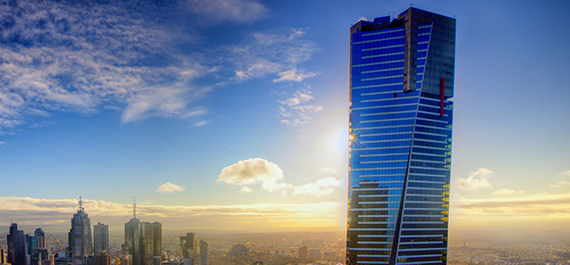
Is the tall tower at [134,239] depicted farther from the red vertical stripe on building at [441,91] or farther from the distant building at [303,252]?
the red vertical stripe on building at [441,91]

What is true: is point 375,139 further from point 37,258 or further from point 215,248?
point 37,258

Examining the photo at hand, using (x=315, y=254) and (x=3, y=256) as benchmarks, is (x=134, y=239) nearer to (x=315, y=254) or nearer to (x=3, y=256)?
(x=3, y=256)

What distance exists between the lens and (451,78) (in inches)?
4405

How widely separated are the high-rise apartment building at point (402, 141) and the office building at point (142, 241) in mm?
124468

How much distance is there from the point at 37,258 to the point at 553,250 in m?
272

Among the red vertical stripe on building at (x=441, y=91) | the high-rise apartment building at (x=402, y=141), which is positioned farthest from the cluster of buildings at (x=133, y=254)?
the red vertical stripe on building at (x=441, y=91)

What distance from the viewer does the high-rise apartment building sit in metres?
106

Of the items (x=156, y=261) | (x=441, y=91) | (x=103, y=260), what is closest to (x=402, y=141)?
(x=441, y=91)

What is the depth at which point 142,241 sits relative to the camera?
185m

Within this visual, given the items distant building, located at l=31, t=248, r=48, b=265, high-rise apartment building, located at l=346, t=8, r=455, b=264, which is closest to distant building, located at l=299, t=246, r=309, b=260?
high-rise apartment building, located at l=346, t=8, r=455, b=264

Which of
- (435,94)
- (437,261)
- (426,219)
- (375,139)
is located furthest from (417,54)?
(437,261)

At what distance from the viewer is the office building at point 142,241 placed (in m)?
178

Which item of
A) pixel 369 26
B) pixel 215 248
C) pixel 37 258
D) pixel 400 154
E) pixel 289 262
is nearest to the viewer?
pixel 400 154

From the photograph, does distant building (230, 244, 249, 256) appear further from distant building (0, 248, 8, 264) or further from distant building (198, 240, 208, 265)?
distant building (0, 248, 8, 264)
